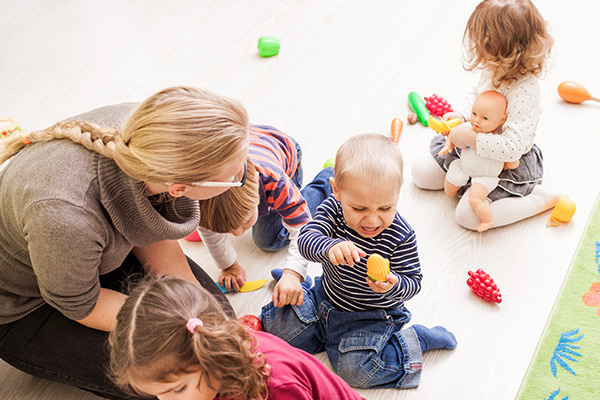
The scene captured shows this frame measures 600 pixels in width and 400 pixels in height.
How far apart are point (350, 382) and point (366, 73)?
1094 mm

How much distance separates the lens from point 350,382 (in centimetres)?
124

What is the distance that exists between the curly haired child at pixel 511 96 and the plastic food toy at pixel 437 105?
224 millimetres

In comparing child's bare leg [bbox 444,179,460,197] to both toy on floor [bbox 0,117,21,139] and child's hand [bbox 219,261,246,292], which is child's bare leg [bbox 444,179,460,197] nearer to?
child's hand [bbox 219,261,246,292]

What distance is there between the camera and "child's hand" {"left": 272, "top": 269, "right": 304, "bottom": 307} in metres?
1.29

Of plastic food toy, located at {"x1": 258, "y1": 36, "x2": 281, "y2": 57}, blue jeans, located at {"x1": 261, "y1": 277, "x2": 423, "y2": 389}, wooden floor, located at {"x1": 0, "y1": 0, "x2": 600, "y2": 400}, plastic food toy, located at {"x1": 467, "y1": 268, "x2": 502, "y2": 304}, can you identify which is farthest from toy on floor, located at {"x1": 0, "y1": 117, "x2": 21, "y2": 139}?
plastic food toy, located at {"x1": 467, "y1": 268, "x2": 502, "y2": 304}

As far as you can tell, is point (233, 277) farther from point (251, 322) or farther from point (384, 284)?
point (384, 284)

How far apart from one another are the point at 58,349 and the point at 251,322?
1.32ft

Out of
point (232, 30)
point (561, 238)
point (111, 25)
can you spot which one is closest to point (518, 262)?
point (561, 238)

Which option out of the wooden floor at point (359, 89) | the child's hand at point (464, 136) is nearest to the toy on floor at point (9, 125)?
the wooden floor at point (359, 89)

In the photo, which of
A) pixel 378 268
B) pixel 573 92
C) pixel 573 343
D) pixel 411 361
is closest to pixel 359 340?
pixel 411 361

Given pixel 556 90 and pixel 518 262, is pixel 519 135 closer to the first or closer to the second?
pixel 518 262

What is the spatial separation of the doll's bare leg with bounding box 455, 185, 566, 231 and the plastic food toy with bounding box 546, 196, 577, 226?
0.02 m

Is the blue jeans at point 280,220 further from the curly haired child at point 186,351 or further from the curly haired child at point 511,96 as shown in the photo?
the curly haired child at point 186,351

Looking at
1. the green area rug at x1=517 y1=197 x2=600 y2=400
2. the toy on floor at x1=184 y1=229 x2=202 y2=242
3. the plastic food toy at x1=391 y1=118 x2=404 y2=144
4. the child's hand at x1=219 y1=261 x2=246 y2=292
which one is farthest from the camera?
the plastic food toy at x1=391 y1=118 x2=404 y2=144
